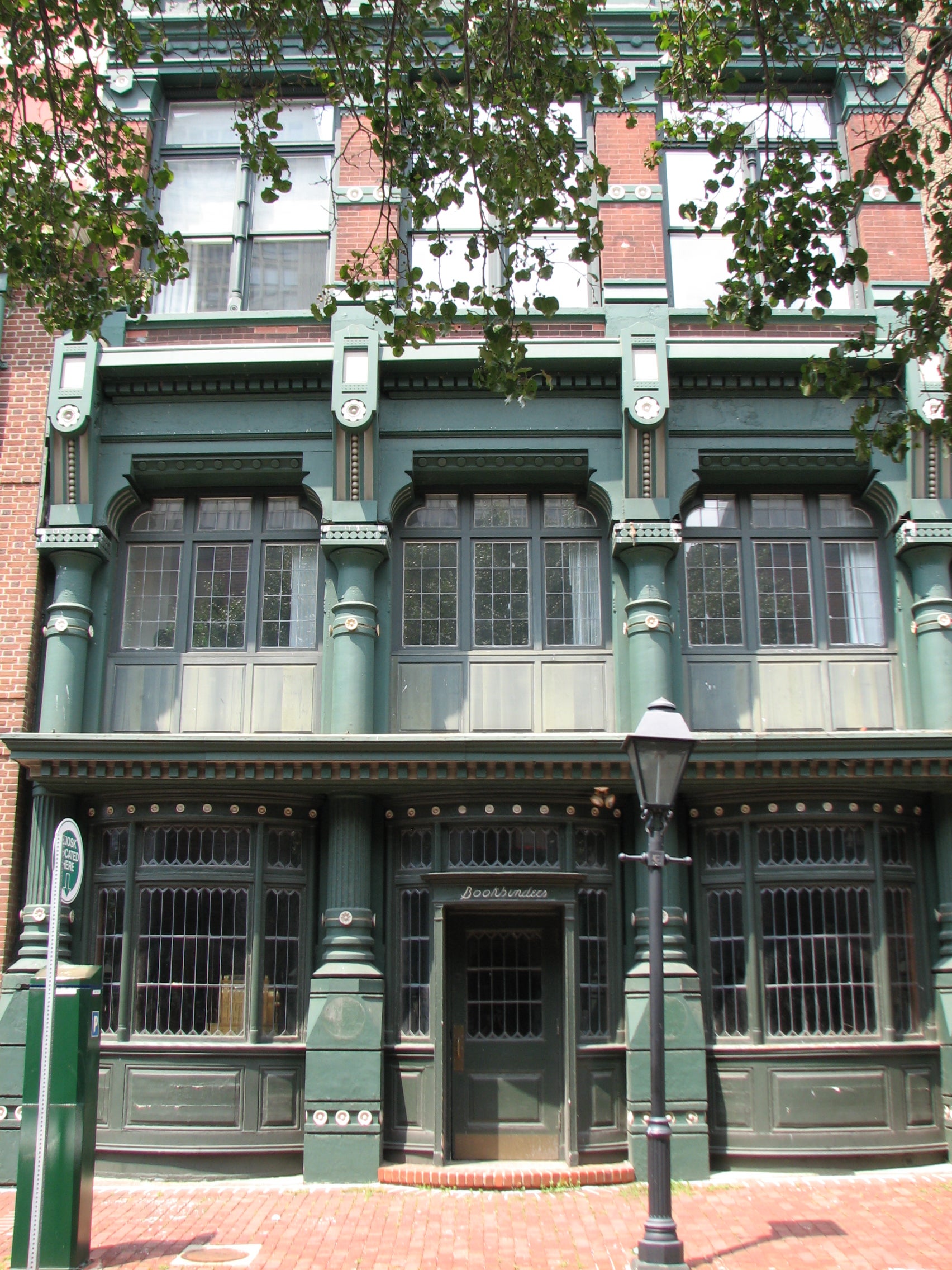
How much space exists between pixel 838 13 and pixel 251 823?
8.94 metres

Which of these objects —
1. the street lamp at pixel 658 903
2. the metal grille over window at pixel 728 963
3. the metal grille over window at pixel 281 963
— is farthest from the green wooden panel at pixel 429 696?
the street lamp at pixel 658 903

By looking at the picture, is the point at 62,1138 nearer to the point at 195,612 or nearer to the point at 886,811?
the point at 195,612

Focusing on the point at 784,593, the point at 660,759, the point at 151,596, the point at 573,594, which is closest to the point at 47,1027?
the point at 660,759

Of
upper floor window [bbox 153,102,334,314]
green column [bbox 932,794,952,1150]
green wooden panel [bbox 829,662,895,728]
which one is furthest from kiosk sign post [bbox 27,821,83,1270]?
green column [bbox 932,794,952,1150]

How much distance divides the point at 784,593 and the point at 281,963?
6681 mm

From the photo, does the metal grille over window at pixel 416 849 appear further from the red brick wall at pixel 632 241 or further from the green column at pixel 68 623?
the red brick wall at pixel 632 241

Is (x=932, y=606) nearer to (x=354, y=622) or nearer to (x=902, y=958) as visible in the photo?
(x=902, y=958)

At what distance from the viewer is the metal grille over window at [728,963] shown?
1145 cm

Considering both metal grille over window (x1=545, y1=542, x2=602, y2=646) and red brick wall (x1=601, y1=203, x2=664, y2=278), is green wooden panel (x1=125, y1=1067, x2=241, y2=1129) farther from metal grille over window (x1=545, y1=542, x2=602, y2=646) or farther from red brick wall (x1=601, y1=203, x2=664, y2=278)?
red brick wall (x1=601, y1=203, x2=664, y2=278)

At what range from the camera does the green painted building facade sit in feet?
36.5

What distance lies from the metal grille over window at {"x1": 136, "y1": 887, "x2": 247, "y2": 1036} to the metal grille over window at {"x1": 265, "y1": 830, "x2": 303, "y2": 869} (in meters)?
0.46

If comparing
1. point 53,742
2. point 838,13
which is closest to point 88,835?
point 53,742

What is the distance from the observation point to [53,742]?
11.3 m

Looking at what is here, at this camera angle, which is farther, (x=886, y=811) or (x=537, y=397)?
(x=537, y=397)
